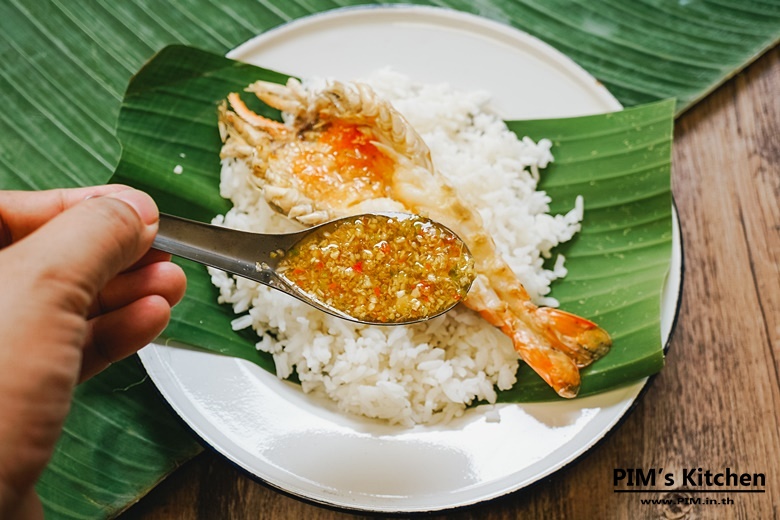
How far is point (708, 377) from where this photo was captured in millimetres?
3037

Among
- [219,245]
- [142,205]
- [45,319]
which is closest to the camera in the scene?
[45,319]

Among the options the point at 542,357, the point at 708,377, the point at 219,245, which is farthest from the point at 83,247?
the point at 708,377

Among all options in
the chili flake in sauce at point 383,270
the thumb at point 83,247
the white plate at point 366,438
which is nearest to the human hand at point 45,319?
the thumb at point 83,247

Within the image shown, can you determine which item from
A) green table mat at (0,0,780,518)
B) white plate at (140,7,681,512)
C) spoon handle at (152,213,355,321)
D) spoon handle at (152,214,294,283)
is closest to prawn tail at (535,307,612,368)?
white plate at (140,7,681,512)

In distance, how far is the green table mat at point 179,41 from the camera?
324cm

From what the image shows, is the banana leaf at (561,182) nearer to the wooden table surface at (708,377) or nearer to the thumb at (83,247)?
the wooden table surface at (708,377)

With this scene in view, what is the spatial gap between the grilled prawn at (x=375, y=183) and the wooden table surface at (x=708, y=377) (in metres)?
0.49

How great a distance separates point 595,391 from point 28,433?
2.11m

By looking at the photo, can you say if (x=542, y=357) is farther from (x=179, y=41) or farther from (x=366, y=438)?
(x=179, y=41)

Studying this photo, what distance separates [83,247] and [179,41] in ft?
7.60

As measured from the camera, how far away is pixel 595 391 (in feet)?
8.72

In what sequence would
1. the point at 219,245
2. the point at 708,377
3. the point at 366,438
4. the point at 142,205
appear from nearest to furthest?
the point at 142,205 < the point at 219,245 < the point at 366,438 < the point at 708,377

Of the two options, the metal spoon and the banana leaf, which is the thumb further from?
the banana leaf

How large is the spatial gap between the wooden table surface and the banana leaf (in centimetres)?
46
